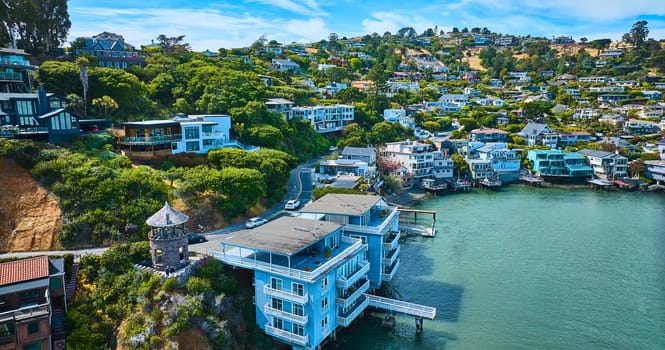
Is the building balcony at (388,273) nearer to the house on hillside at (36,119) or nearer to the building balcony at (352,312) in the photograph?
the building balcony at (352,312)

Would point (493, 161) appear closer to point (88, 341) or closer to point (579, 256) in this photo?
point (579, 256)

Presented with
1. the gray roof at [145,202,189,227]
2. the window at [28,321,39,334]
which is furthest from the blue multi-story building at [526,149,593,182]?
the window at [28,321,39,334]

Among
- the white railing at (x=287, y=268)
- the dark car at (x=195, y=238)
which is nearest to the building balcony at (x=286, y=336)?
the white railing at (x=287, y=268)

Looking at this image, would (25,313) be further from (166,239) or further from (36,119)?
(36,119)

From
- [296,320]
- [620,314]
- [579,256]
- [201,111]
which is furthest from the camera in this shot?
[201,111]

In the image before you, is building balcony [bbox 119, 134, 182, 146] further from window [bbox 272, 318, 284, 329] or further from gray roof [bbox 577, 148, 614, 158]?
gray roof [bbox 577, 148, 614, 158]

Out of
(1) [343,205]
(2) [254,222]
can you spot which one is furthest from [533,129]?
(2) [254,222]

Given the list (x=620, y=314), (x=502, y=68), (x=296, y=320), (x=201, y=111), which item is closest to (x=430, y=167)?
(x=201, y=111)
